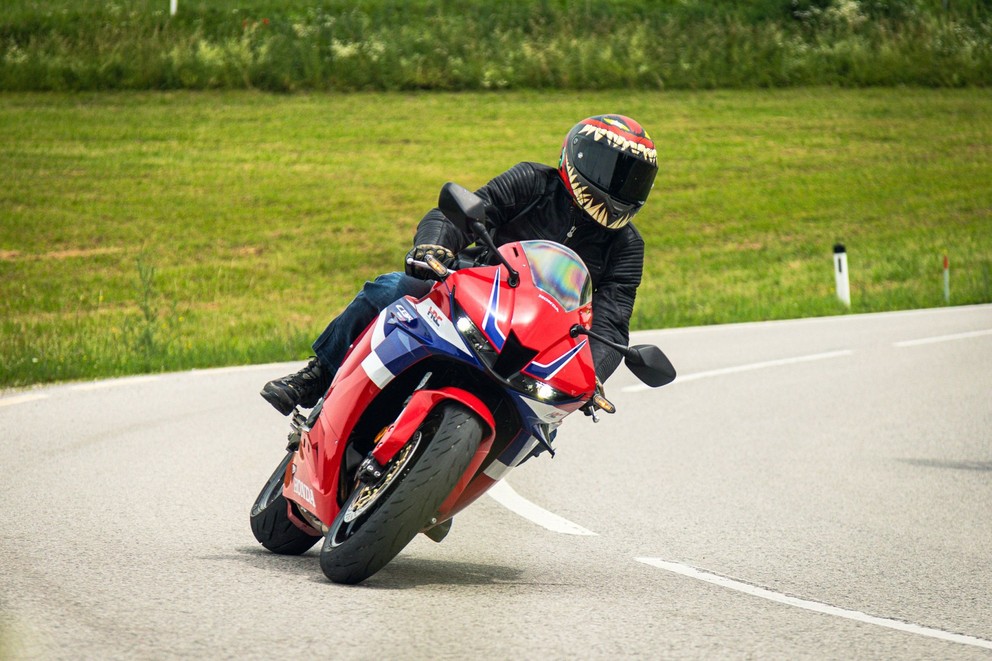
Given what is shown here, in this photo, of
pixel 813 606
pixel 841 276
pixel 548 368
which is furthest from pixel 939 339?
pixel 548 368

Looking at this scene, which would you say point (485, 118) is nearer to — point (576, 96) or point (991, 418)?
point (576, 96)

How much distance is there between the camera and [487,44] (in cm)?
4334

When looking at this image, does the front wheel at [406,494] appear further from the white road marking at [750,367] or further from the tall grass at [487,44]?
the tall grass at [487,44]

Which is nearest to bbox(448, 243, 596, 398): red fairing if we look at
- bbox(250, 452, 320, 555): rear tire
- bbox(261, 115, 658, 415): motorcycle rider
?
bbox(261, 115, 658, 415): motorcycle rider

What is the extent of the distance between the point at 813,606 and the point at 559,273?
1.57 meters

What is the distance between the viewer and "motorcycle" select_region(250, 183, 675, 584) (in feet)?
17.1

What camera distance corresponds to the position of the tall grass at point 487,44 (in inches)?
1597

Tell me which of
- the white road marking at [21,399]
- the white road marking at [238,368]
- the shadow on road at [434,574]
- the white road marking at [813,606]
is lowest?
the white road marking at [238,368]

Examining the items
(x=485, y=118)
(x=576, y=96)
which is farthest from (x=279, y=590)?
(x=576, y=96)

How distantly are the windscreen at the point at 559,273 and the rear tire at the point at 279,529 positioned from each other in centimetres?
141

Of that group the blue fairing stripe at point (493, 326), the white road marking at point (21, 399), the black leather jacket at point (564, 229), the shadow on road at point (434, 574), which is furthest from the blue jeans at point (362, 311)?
the white road marking at point (21, 399)

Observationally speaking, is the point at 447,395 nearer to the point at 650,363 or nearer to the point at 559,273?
the point at 559,273

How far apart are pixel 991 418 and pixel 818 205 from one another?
22419mm

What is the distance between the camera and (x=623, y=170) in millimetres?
6262
